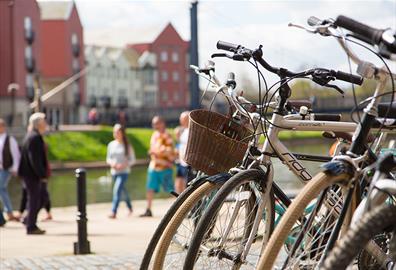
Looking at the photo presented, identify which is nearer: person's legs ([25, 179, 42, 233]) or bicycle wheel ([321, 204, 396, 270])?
bicycle wheel ([321, 204, 396, 270])

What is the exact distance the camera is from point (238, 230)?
397 centimetres

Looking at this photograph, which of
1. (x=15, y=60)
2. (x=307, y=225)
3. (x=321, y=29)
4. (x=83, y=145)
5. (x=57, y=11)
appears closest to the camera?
(x=321, y=29)

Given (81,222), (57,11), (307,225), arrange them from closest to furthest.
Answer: (307,225), (81,222), (57,11)

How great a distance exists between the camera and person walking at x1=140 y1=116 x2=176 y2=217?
12.3m

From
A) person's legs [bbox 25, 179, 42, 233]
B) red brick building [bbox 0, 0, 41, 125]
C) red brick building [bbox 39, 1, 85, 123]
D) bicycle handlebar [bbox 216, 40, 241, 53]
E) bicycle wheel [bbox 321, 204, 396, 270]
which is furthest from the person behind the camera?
red brick building [bbox 39, 1, 85, 123]

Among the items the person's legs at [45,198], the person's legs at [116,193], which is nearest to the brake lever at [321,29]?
the person's legs at [45,198]

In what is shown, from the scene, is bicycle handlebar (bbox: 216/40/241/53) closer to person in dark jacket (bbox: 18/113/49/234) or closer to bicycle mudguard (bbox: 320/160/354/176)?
bicycle mudguard (bbox: 320/160/354/176)

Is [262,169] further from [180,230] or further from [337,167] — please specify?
[337,167]

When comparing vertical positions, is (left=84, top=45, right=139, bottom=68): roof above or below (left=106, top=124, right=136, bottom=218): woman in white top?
above

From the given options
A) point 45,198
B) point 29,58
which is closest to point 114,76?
point 29,58

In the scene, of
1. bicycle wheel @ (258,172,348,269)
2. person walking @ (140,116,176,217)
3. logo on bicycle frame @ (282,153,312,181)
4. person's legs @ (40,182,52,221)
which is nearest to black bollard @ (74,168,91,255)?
person's legs @ (40,182,52,221)

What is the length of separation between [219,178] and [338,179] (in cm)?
81

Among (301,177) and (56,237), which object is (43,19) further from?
(301,177)

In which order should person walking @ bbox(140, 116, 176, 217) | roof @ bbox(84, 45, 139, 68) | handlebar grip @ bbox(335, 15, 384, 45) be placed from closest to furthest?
handlebar grip @ bbox(335, 15, 384, 45) < person walking @ bbox(140, 116, 176, 217) < roof @ bbox(84, 45, 139, 68)
